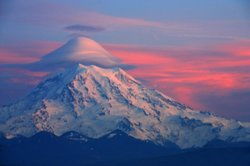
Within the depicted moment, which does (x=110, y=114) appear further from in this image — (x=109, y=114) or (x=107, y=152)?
(x=107, y=152)

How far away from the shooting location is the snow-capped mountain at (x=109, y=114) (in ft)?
521

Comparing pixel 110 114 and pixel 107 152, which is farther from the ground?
pixel 110 114

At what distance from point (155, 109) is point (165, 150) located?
1894 centimetres

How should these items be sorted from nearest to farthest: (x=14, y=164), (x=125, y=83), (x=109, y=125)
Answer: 1. (x=14, y=164)
2. (x=109, y=125)
3. (x=125, y=83)

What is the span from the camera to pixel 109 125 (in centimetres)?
15938

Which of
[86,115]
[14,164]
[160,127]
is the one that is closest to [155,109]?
[160,127]

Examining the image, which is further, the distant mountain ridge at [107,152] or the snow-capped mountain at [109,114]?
the snow-capped mountain at [109,114]

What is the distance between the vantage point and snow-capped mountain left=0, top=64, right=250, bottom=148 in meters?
159

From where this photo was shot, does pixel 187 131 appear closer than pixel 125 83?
Yes

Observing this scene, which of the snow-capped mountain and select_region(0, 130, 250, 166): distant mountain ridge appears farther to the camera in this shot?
the snow-capped mountain

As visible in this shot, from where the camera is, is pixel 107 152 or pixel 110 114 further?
pixel 110 114

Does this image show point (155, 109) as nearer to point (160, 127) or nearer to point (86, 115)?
point (160, 127)

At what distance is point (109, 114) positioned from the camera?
6309 inches

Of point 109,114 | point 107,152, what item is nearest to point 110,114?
point 109,114
